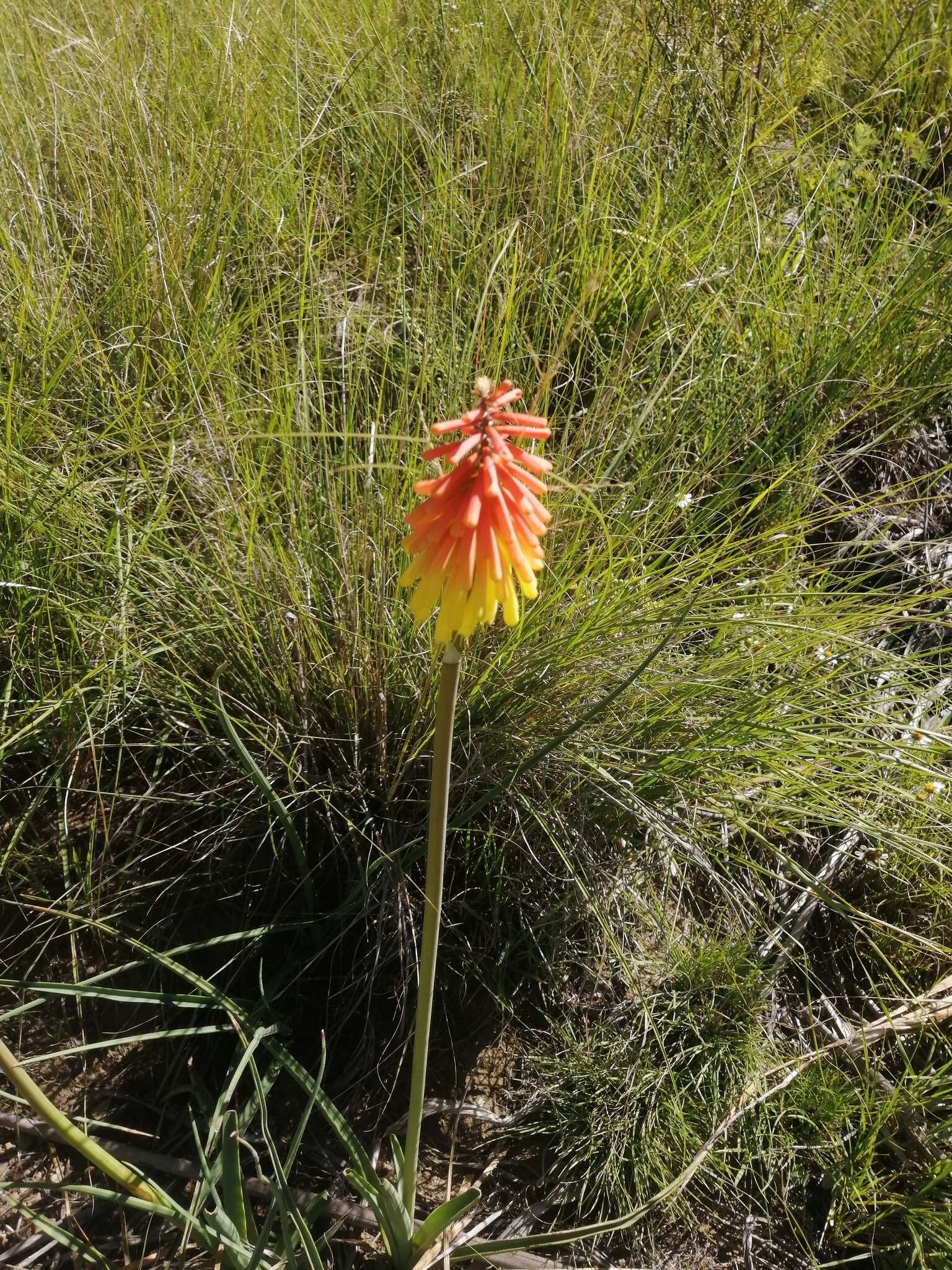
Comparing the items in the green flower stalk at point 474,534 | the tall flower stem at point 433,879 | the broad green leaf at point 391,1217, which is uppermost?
the green flower stalk at point 474,534

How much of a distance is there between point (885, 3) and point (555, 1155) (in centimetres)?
341

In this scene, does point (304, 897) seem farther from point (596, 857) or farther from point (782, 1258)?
point (782, 1258)

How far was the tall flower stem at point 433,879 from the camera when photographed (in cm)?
96

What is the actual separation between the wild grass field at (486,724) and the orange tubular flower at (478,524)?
0.57m

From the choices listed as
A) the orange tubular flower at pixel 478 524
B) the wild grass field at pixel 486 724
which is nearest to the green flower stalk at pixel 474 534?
the orange tubular flower at pixel 478 524

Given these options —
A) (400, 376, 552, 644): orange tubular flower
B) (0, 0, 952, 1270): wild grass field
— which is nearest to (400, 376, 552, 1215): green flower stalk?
(400, 376, 552, 644): orange tubular flower

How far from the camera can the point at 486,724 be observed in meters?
→ 1.80

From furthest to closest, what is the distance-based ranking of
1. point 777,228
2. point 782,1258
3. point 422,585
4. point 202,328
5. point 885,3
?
1. point 885,3
2. point 777,228
3. point 202,328
4. point 782,1258
5. point 422,585

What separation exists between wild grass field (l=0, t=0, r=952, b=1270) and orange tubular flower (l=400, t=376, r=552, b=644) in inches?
22.3

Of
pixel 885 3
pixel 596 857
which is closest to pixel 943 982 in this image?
pixel 596 857

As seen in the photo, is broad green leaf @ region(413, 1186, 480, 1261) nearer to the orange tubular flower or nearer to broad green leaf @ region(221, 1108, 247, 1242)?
broad green leaf @ region(221, 1108, 247, 1242)

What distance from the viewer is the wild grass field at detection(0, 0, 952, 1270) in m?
1.70

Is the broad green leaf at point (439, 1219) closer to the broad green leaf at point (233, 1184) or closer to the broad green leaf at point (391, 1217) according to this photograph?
the broad green leaf at point (391, 1217)

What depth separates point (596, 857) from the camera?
188 cm
